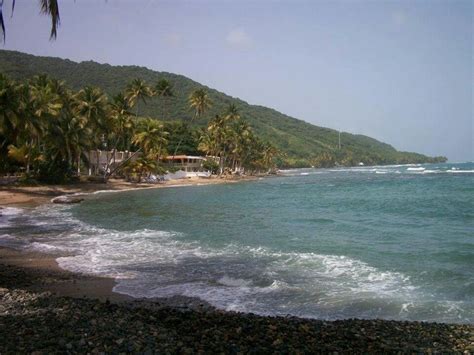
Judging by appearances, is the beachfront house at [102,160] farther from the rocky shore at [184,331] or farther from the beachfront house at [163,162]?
the rocky shore at [184,331]

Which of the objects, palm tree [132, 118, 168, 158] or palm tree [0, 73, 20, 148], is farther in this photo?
palm tree [132, 118, 168, 158]

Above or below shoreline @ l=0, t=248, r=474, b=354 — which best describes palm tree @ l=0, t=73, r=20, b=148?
above

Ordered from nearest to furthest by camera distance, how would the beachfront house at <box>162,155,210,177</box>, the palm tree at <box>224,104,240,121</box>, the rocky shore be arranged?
the rocky shore
the beachfront house at <box>162,155,210,177</box>
the palm tree at <box>224,104,240,121</box>

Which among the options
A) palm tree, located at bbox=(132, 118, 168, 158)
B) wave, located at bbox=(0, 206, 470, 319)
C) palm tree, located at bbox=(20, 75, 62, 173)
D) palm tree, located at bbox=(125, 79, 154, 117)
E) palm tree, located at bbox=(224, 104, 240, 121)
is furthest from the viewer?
palm tree, located at bbox=(224, 104, 240, 121)

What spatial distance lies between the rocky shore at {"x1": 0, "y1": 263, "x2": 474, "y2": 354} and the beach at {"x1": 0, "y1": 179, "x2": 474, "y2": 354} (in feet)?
0.04

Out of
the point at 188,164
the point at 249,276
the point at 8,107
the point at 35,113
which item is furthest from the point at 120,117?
the point at 249,276

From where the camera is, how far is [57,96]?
46.9 metres

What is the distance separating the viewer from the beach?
5711mm

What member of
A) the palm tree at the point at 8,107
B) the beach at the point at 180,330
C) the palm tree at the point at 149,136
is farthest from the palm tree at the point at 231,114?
the beach at the point at 180,330

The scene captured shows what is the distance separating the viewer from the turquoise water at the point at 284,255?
974 cm

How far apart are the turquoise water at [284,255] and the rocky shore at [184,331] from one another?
146 cm

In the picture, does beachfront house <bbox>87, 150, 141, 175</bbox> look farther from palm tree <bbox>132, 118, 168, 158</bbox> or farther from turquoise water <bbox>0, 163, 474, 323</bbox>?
turquoise water <bbox>0, 163, 474, 323</bbox>

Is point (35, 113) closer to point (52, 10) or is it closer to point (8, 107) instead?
point (8, 107)

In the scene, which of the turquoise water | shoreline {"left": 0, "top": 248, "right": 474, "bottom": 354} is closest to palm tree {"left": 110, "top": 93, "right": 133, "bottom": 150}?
the turquoise water
